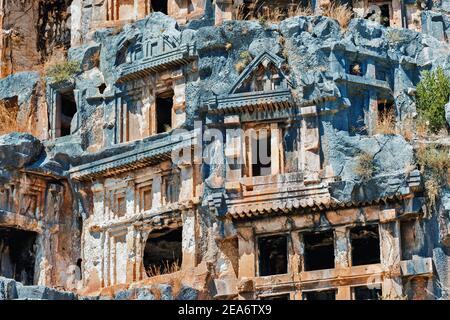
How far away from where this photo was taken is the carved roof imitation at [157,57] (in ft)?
124

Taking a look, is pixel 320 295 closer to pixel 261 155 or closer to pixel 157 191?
pixel 261 155

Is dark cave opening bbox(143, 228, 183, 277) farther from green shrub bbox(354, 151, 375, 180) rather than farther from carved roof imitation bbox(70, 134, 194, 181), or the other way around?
green shrub bbox(354, 151, 375, 180)

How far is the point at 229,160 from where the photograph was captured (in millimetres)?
36000

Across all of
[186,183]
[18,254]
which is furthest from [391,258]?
[18,254]

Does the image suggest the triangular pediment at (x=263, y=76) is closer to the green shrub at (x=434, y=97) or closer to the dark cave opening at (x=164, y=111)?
the dark cave opening at (x=164, y=111)

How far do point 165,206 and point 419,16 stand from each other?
9.77 meters

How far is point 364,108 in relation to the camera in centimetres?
3662

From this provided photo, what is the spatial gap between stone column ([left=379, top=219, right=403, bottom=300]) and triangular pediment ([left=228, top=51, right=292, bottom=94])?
4809 millimetres

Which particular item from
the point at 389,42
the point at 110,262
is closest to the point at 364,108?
the point at 389,42

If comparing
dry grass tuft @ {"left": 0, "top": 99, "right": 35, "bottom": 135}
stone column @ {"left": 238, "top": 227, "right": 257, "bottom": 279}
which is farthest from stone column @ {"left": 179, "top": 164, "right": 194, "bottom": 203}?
dry grass tuft @ {"left": 0, "top": 99, "right": 35, "bottom": 135}
